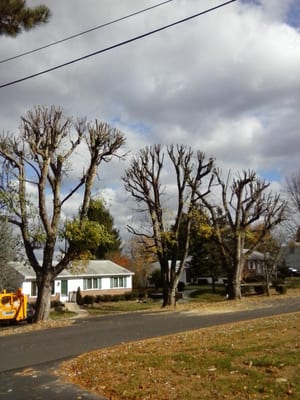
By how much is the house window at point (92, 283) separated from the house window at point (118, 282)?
181 cm

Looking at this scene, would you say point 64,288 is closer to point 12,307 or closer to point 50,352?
point 12,307

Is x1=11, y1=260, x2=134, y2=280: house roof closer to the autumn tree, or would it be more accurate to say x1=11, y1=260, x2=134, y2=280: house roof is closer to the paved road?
the paved road

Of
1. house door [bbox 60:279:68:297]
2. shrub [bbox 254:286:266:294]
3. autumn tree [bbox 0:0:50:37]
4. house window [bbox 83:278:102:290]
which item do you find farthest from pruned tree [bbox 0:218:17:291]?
autumn tree [bbox 0:0:50:37]

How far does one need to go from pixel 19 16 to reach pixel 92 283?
148 ft

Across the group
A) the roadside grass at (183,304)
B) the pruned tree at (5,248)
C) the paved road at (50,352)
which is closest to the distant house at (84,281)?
the roadside grass at (183,304)

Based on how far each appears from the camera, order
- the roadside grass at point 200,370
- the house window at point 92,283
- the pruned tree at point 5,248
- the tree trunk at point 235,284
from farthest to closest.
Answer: the house window at point 92,283 < the tree trunk at point 235,284 < the pruned tree at point 5,248 < the roadside grass at point 200,370

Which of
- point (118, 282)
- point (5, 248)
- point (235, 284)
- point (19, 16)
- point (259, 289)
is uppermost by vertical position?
point (19, 16)

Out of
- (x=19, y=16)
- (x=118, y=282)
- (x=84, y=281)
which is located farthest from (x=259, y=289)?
(x=19, y=16)

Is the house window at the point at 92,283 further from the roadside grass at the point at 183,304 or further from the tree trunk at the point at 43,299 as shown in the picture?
the tree trunk at the point at 43,299

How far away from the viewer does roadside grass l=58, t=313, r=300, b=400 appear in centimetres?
704

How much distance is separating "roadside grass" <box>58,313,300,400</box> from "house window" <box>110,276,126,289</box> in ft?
144

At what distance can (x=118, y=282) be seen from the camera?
56.2m

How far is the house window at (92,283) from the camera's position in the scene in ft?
172

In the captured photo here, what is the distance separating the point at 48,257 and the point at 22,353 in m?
12.2
